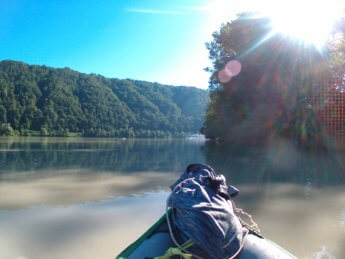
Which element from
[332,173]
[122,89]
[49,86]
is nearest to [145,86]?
[122,89]

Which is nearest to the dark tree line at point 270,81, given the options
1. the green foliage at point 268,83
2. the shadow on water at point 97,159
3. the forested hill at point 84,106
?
the green foliage at point 268,83

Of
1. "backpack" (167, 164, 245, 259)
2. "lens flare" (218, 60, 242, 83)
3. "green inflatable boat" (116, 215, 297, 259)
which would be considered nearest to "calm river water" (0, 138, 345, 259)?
"green inflatable boat" (116, 215, 297, 259)

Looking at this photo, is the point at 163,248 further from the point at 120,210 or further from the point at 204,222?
the point at 120,210

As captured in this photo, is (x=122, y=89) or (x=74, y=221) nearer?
(x=74, y=221)

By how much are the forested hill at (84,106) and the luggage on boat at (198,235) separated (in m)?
74.4

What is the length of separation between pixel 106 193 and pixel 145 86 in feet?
431

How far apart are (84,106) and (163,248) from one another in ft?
333

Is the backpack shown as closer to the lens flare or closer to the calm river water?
the calm river water

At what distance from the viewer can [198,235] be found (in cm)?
212

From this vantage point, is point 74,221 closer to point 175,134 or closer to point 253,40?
point 253,40

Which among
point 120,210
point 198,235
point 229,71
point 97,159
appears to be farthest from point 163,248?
point 229,71

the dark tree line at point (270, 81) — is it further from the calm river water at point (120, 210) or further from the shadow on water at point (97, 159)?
the calm river water at point (120, 210)

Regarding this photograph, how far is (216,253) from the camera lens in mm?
2098

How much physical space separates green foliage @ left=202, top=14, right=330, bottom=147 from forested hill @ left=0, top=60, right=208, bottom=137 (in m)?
60.9
